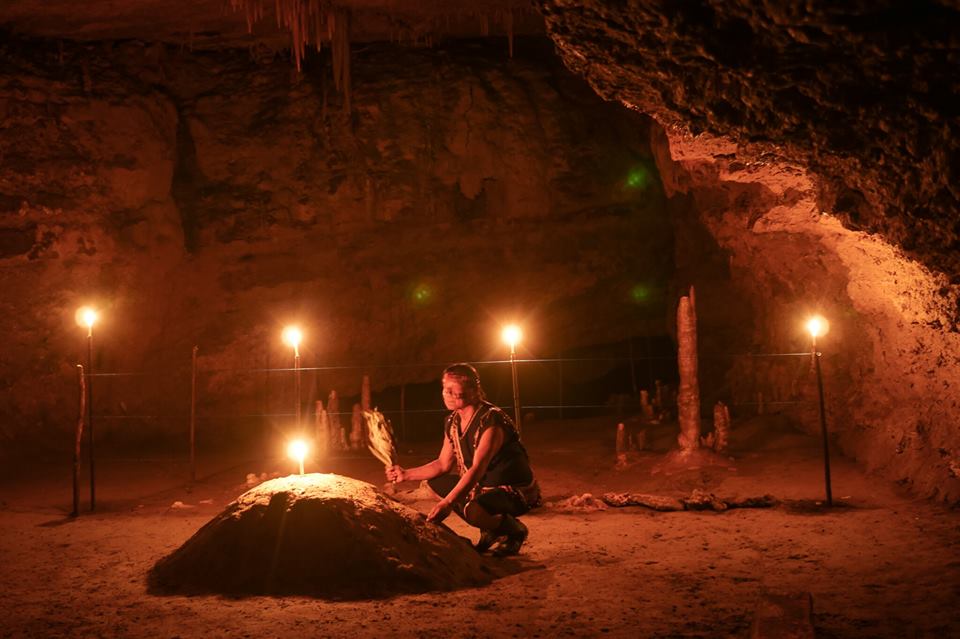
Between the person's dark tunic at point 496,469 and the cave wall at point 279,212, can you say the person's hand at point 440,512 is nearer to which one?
the person's dark tunic at point 496,469

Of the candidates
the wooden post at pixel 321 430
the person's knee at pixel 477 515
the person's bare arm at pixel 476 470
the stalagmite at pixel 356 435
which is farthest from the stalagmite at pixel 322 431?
the person's knee at pixel 477 515

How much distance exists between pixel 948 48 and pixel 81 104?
35.0 feet

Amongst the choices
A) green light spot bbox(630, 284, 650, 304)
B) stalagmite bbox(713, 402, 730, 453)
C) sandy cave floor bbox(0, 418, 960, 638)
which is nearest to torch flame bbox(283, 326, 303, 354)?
sandy cave floor bbox(0, 418, 960, 638)

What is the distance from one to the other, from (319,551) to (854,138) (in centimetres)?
407

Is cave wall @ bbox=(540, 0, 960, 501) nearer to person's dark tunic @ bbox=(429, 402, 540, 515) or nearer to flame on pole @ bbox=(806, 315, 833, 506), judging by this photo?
flame on pole @ bbox=(806, 315, 833, 506)

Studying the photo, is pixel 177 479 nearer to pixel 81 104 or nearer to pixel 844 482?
pixel 81 104

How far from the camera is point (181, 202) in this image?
12602 millimetres

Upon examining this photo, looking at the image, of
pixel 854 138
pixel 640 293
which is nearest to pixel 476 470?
pixel 854 138

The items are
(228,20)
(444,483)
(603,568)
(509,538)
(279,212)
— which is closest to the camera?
(603,568)

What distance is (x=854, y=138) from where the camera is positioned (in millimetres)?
4859

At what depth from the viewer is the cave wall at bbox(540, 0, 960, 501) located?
13.9ft

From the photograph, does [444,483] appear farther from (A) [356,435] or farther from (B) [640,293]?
(B) [640,293]

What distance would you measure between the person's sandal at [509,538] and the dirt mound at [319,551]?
14.6 inches

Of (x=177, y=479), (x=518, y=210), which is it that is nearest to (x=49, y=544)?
(x=177, y=479)
